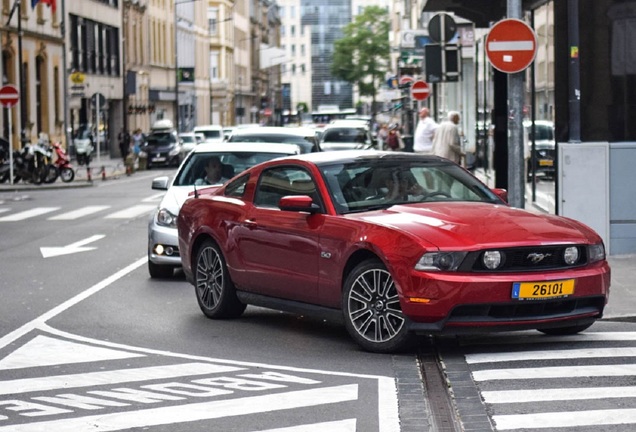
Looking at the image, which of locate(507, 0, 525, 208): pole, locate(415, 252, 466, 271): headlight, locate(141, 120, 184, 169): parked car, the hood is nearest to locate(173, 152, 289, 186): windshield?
locate(507, 0, 525, 208): pole

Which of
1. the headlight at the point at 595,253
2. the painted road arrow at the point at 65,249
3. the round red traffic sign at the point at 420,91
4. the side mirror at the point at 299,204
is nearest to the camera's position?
the headlight at the point at 595,253

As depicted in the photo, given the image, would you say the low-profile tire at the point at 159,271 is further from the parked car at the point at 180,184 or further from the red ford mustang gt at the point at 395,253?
the red ford mustang gt at the point at 395,253

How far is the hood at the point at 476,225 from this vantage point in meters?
10.2

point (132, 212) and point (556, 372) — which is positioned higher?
point (132, 212)

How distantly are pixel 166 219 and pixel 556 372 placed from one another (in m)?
7.99

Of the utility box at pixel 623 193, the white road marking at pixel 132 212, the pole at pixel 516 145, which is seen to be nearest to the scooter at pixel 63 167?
the white road marking at pixel 132 212

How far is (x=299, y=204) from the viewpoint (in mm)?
11234

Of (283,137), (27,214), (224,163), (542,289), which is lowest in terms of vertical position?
(27,214)

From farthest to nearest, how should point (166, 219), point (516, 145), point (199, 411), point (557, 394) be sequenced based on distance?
1. point (166, 219)
2. point (516, 145)
3. point (557, 394)
4. point (199, 411)

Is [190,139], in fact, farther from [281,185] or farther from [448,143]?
[281,185]

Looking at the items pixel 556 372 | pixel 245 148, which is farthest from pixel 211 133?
pixel 556 372

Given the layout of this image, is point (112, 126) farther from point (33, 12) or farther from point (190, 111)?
point (190, 111)

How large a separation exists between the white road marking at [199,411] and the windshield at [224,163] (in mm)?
8860

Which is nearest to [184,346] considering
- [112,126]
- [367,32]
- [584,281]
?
[584,281]
